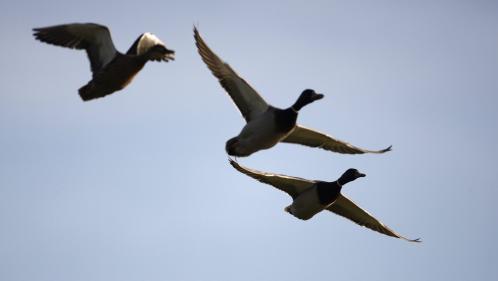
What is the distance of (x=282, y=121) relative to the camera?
17344 millimetres

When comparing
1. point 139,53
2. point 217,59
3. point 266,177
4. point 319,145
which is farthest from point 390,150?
point 139,53

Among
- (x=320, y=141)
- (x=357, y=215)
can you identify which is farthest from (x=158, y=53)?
(x=357, y=215)

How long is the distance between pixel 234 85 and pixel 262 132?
4.31 ft

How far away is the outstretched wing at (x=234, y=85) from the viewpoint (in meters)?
17.7

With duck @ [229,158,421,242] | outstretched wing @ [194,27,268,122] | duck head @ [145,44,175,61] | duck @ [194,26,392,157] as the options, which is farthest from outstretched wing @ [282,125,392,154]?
duck head @ [145,44,175,61]

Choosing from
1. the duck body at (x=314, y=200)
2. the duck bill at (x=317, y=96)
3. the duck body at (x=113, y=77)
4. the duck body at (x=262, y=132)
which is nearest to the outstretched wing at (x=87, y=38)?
the duck body at (x=113, y=77)

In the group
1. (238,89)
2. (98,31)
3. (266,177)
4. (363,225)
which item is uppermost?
(98,31)

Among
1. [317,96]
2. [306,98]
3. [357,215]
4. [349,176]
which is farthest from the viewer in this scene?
[357,215]

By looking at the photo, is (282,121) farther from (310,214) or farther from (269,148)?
(310,214)

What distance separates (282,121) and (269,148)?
0.72m

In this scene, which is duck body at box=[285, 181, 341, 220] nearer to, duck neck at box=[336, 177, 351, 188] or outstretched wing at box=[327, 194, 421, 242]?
duck neck at box=[336, 177, 351, 188]

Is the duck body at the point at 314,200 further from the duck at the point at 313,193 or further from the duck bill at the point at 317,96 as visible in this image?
the duck bill at the point at 317,96

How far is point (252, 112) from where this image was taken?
18000 millimetres

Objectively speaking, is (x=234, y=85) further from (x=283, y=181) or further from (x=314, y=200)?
(x=314, y=200)
